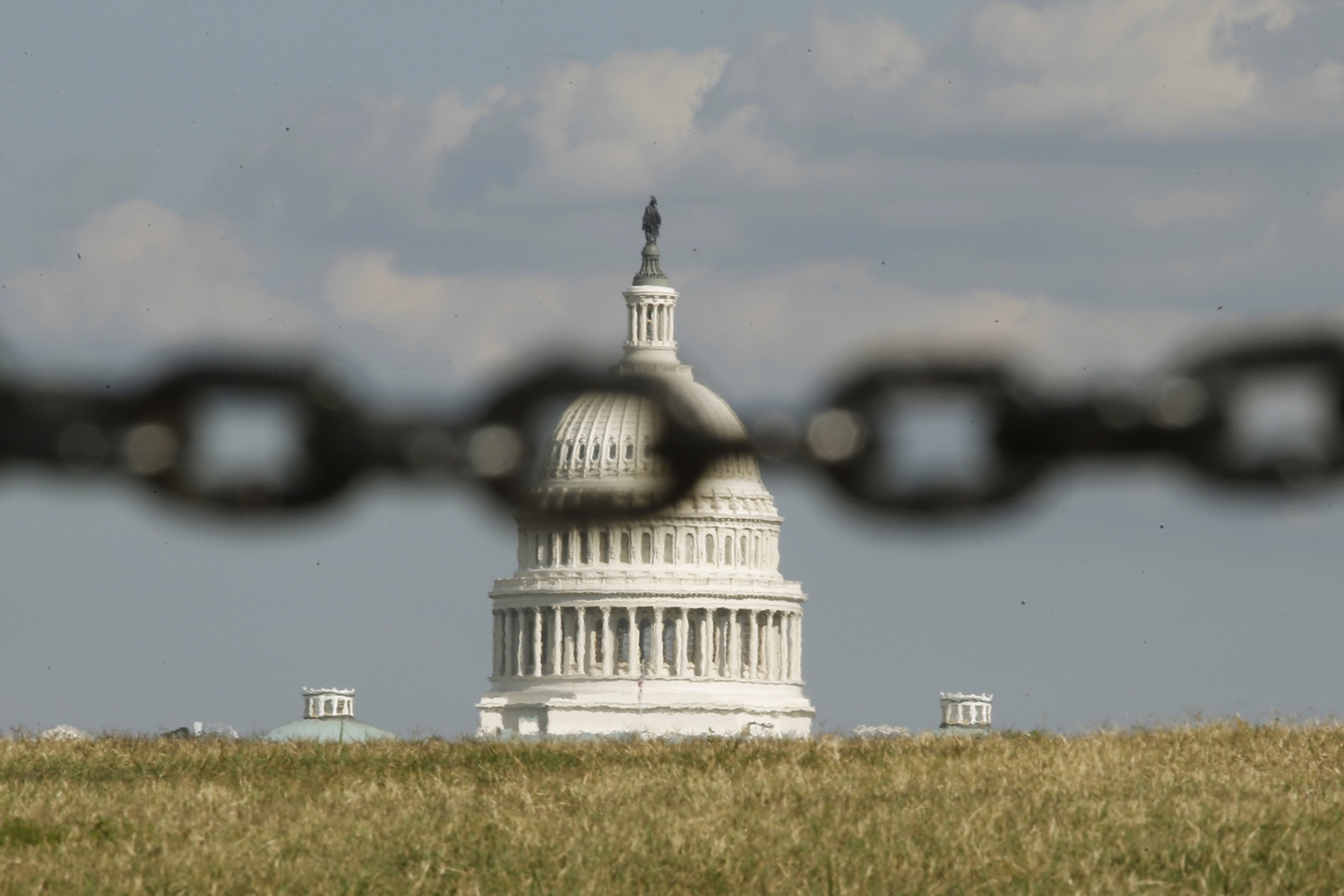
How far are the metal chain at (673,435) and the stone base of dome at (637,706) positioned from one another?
16888cm

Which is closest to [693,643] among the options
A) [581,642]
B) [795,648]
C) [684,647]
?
[684,647]

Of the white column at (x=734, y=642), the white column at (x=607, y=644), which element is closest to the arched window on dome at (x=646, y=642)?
the white column at (x=607, y=644)

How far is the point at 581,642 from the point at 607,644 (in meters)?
2.03

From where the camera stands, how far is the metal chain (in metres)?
2.14

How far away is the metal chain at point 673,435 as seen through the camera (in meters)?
2.14

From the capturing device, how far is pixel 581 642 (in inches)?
6998

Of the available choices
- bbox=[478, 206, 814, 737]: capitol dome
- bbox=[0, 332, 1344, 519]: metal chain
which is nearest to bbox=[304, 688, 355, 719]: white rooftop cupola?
bbox=[478, 206, 814, 737]: capitol dome

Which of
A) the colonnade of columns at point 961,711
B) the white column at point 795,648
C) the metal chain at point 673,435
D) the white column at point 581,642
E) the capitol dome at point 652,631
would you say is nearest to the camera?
the metal chain at point 673,435

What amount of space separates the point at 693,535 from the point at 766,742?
480 ft

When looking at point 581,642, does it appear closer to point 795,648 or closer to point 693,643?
point 693,643

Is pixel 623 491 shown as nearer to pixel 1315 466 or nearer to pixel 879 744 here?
pixel 1315 466

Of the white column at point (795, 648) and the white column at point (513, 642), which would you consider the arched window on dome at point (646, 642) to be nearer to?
the white column at point (513, 642)

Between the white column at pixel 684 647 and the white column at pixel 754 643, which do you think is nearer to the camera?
the white column at pixel 684 647

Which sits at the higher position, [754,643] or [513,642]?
[513,642]
